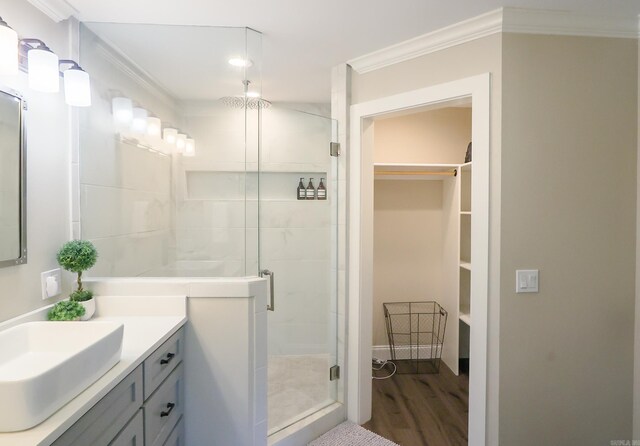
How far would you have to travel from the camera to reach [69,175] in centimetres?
168

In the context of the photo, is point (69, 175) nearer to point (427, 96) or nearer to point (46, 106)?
point (46, 106)

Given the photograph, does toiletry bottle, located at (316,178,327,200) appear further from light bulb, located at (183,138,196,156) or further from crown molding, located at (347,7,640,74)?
crown molding, located at (347,7,640,74)

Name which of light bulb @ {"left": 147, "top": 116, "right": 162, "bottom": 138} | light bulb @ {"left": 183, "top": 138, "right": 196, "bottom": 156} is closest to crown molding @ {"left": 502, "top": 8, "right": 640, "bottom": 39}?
light bulb @ {"left": 183, "top": 138, "right": 196, "bottom": 156}

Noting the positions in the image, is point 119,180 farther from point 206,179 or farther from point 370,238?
point 370,238

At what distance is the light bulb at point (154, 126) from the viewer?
6.63 ft

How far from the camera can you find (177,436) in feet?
5.08

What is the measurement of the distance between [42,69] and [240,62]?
939 millimetres

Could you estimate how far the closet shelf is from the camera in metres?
2.81

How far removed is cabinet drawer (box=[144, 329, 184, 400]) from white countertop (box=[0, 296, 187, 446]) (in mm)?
36

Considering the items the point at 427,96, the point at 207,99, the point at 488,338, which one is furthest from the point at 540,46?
the point at 207,99

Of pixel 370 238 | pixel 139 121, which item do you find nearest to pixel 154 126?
pixel 139 121

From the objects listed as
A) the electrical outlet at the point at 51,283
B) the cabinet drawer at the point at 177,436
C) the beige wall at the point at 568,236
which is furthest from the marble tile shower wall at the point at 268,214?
the beige wall at the point at 568,236

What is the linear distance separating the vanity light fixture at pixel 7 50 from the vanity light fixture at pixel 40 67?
0.11 m

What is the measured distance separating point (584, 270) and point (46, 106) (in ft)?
9.07
